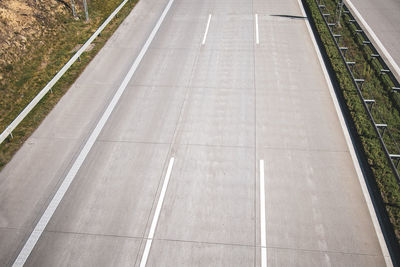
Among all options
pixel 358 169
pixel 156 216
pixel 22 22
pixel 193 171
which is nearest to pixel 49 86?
pixel 22 22

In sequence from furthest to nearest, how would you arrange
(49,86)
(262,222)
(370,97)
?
(49,86), (370,97), (262,222)

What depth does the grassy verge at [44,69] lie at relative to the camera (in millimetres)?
14208

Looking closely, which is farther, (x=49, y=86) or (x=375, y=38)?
(x=375, y=38)

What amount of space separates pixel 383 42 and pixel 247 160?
12.5m

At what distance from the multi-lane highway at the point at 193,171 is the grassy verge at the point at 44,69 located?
59cm

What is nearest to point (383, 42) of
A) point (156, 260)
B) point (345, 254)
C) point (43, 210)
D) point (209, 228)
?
point (345, 254)

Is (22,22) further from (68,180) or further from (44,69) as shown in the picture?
(68,180)

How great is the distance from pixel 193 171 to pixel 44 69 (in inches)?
416

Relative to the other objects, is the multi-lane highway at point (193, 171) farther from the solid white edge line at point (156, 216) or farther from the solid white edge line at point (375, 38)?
the solid white edge line at point (375, 38)

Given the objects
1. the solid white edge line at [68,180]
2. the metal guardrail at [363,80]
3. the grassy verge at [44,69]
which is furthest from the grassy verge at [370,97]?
the grassy verge at [44,69]

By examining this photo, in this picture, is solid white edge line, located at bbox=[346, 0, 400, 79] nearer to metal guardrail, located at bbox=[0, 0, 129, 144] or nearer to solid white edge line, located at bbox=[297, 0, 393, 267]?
solid white edge line, located at bbox=[297, 0, 393, 267]

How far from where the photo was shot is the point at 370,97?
1522cm

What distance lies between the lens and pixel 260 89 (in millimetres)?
15891

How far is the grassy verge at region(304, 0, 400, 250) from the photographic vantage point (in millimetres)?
11039
